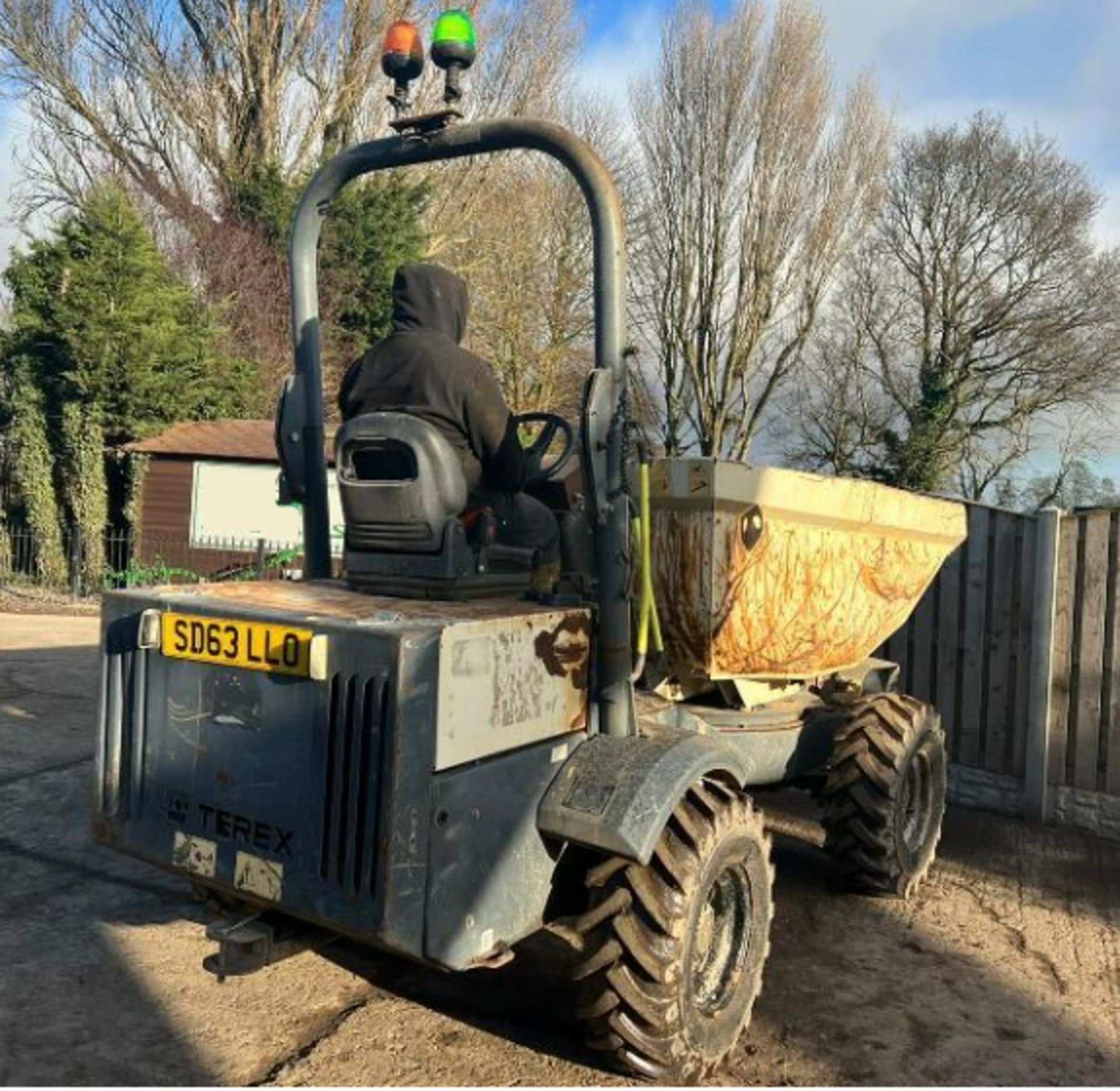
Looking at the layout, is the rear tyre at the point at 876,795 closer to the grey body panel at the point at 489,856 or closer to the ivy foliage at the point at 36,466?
the grey body panel at the point at 489,856

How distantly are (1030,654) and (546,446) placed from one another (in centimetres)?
360

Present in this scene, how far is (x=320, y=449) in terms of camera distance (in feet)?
12.6

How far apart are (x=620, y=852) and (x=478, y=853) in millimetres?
395

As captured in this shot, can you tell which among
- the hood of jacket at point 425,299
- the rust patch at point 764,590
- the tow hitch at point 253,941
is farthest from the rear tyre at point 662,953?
the hood of jacket at point 425,299

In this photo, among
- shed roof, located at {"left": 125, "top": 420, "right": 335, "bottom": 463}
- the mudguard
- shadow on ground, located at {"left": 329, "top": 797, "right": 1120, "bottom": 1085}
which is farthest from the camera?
shed roof, located at {"left": 125, "top": 420, "right": 335, "bottom": 463}

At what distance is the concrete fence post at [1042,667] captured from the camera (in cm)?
609

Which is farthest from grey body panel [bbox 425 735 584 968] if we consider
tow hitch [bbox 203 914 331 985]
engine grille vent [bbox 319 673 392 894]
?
tow hitch [bbox 203 914 331 985]

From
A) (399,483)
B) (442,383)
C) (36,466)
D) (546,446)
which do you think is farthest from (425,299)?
(36,466)

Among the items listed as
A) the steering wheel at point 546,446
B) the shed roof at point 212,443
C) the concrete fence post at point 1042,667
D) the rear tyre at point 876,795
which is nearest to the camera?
the steering wheel at point 546,446

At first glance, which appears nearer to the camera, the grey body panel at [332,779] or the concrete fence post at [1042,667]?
the grey body panel at [332,779]

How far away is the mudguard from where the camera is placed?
114 inches

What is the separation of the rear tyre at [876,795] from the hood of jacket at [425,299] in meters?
2.55

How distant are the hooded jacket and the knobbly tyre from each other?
159 millimetres

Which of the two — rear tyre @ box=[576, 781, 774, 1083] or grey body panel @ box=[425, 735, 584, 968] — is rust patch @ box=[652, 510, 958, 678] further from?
grey body panel @ box=[425, 735, 584, 968]
